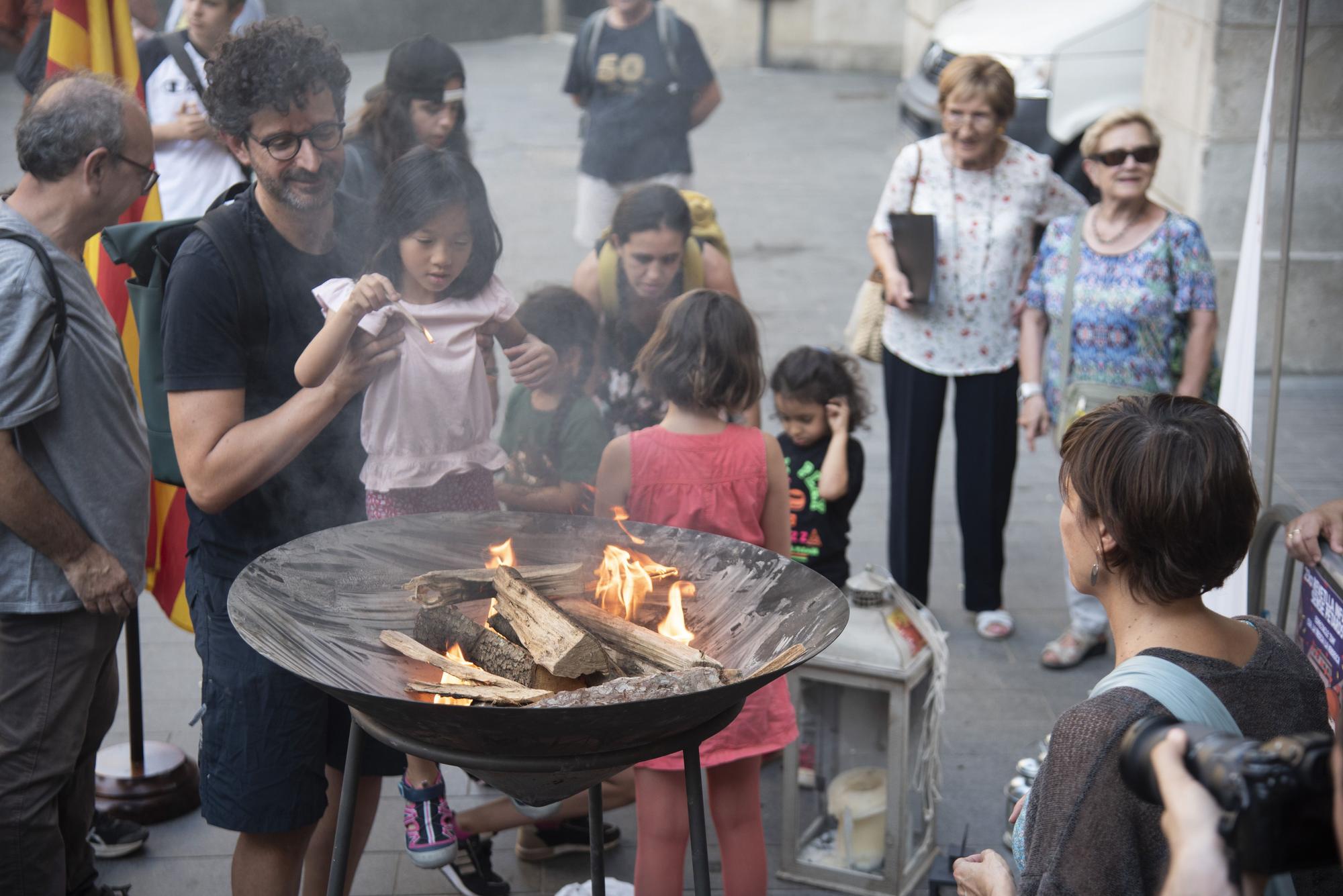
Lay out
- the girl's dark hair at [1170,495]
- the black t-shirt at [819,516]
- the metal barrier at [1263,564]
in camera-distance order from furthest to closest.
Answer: the black t-shirt at [819,516], the metal barrier at [1263,564], the girl's dark hair at [1170,495]

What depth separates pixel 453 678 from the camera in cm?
228

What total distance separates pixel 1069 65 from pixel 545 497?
5.69 metres

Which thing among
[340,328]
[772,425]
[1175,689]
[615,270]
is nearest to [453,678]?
[340,328]

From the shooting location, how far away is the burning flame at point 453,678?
217 centimetres

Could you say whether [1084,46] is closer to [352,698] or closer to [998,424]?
[998,424]

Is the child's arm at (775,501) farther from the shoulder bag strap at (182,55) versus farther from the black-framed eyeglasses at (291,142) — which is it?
the shoulder bag strap at (182,55)

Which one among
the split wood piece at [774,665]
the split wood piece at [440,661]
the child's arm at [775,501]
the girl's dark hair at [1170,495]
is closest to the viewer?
the girl's dark hair at [1170,495]

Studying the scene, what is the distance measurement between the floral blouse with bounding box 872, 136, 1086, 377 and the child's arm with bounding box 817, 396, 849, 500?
872 mm

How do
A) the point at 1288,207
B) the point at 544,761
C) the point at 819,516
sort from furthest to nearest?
the point at 819,516 → the point at 1288,207 → the point at 544,761

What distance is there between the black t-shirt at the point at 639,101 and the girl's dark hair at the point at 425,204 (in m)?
3.61

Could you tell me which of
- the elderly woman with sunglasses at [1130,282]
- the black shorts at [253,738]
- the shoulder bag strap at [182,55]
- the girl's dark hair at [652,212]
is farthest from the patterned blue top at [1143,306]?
the shoulder bag strap at [182,55]

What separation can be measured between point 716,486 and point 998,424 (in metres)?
2.01

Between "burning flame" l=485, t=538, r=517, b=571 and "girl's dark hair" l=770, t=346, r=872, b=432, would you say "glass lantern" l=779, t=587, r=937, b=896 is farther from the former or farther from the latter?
"burning flame" l=485, t=538, r=517, b=571

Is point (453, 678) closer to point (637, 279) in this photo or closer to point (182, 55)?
point (637, 279)
